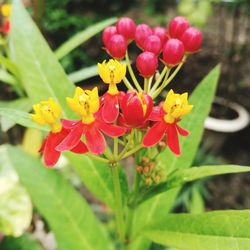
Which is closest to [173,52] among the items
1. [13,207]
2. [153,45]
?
[153,45]

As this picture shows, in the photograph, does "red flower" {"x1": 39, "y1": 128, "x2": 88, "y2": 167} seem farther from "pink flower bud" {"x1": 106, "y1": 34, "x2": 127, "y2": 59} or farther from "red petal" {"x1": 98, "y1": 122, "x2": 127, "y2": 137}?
"pink flower bud" {"x1": 106, "y1": 34, "x2": 127, "y2": 59}

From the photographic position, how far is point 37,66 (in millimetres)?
904

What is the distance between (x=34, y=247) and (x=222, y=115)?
2.18 metres

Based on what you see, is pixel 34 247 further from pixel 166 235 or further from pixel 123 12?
pixel 123 12

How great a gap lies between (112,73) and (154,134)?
0.12 m

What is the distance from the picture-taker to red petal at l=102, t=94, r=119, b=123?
25.5 inches

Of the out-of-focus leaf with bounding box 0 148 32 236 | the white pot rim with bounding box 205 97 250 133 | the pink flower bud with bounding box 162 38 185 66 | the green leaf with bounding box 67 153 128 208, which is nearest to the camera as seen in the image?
the pink flower bud with bounding box 162 38 185 66

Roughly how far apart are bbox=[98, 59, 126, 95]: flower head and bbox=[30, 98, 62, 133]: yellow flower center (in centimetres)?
9

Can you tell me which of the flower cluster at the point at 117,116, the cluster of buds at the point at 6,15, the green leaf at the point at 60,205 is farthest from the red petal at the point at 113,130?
the cluster of buds at the point at 6,15

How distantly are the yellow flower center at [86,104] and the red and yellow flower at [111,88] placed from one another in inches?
0.6

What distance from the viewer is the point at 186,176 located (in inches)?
28.8

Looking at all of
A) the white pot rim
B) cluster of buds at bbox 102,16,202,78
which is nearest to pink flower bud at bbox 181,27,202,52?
cluster of buds at bbox 102,16,202,78

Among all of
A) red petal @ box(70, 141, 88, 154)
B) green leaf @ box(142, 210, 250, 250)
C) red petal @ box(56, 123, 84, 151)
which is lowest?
green leaf @ box(142, 210, 250, 250)

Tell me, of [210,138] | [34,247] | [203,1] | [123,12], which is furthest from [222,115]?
[34,247]
